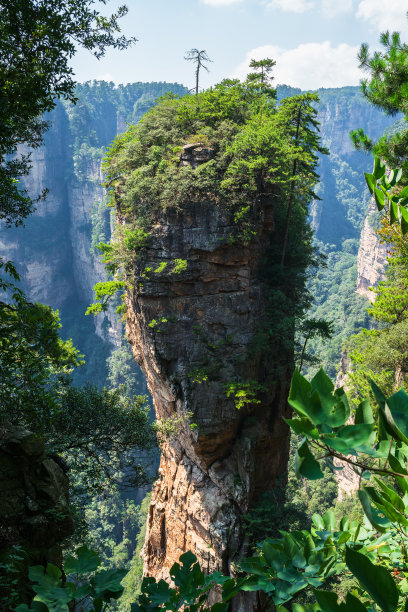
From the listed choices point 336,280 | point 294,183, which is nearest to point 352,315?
point 336,280

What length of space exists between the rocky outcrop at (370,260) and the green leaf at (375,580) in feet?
175

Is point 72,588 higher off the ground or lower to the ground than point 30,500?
lower

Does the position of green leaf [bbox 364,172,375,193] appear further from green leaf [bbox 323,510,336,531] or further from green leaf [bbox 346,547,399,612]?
green leaf [bbox 323,510,336,531]

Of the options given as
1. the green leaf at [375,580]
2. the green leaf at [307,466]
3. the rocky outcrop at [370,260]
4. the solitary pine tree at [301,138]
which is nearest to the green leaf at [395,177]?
the green leaf at [307,466]

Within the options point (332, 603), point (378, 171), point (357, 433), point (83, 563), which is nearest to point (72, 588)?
point (83, 563)

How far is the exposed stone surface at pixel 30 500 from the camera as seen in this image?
2877 mm

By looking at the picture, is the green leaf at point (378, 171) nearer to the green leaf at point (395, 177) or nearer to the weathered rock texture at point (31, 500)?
the green leaf at point (395, 177)

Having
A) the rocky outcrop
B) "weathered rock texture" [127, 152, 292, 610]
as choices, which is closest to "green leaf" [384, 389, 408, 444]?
"weathered rock texture" [127, 152, 292, 610]

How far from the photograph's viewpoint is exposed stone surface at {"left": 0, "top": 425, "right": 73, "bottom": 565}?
2877 mm

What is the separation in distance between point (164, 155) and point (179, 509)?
9.45 metres

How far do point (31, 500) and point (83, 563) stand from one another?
2.53 metres

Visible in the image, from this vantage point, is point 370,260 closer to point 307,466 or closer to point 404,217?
point 404,217

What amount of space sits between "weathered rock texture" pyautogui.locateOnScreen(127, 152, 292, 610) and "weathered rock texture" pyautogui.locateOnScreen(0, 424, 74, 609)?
600 cm

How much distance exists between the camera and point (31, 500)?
3170mm
